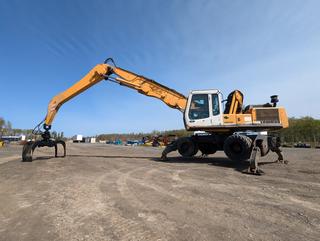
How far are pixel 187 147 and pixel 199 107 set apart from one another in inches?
85.4

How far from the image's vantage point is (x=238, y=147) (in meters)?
10.4

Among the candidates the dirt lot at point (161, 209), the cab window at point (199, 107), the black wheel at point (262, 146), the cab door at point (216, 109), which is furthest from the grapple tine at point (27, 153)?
the black wheel at point (262, 146)

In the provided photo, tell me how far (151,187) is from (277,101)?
7.71 meters

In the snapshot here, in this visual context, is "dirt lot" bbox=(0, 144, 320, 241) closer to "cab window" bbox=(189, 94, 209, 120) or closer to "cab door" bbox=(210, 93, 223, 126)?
"cab door" bbox=(210, 93, 223, 126)

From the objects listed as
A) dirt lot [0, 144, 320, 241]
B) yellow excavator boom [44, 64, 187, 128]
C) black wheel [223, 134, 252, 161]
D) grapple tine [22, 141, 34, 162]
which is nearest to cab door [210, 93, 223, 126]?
black wheel [223, 134, 252, 161]

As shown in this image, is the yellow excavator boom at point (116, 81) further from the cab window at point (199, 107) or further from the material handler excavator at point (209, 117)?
the cab window at point (199, 107)

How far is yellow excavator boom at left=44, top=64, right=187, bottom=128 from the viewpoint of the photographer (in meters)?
13.4

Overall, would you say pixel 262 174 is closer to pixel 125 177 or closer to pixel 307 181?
pixel 307 181

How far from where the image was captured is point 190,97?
11.6 metres

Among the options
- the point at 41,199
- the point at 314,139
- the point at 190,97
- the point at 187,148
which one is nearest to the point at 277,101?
the point at 190,97

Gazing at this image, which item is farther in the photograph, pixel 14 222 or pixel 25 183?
pixel 25 183

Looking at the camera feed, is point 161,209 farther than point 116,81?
No

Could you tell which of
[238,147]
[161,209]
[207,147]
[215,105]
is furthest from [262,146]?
[161,209]

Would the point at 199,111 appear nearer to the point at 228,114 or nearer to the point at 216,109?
the point at 216,109
